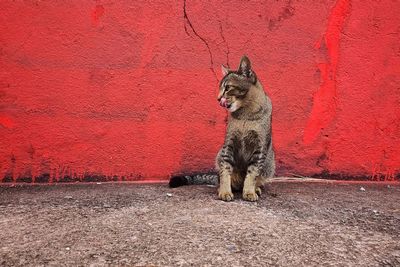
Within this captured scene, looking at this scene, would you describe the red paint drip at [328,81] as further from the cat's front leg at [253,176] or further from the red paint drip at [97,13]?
the red paint drip at [97,13]

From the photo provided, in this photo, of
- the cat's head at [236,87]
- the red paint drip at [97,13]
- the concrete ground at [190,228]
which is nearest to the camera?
the concrete ground at [190,228]

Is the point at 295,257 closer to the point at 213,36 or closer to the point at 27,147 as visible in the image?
the point at 213,36

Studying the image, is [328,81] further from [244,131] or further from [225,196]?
[225,196]

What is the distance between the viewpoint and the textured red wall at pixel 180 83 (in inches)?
130

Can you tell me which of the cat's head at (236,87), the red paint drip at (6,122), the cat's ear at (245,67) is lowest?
the red paint drip at (6,122)

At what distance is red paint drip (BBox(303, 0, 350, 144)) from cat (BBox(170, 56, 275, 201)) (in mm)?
752

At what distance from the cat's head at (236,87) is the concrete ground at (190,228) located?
73cm

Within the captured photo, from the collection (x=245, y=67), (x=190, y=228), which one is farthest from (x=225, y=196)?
(x=245, y=67)

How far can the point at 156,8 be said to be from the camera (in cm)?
344

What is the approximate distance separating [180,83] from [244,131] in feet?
2.91

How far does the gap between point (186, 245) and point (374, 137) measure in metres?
2.47

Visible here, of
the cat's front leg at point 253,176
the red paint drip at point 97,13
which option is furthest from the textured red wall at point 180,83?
the cat's front leg at point 253,176

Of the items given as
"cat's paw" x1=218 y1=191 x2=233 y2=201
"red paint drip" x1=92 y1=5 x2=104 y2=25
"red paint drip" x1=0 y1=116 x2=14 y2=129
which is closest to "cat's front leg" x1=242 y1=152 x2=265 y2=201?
"cat's paw" x1=218 y1=191 x2=233 y2=201

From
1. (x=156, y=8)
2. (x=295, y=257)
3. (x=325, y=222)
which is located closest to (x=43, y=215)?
(x=295, y=257)
